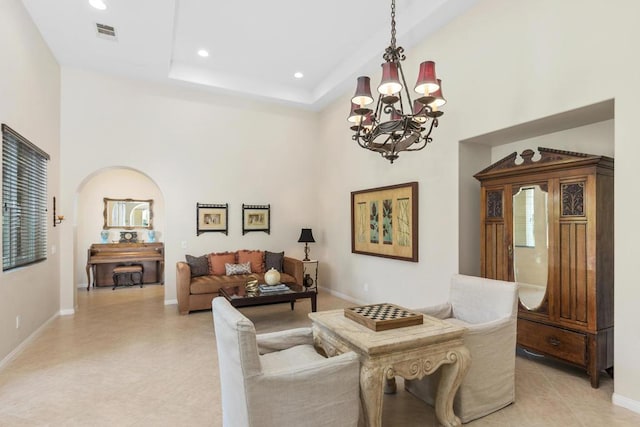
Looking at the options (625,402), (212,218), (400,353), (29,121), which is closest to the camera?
(400,353)

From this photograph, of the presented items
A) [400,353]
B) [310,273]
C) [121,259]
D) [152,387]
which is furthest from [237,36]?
[121,259]

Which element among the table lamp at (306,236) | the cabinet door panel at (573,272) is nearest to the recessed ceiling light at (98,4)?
the table lamp at (306,236)

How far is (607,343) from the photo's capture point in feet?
9.89

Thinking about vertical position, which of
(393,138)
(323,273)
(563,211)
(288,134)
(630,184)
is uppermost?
(288,134)

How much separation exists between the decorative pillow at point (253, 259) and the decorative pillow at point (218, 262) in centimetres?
19

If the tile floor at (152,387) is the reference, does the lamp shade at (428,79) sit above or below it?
above

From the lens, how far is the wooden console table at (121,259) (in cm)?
713

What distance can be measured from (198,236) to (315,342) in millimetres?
4311

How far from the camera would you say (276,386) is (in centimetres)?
184

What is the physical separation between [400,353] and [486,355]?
33.6 inches

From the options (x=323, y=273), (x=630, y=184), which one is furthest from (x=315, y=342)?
(x=323, y=273)

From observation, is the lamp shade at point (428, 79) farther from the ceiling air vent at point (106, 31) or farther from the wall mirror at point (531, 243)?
the ceiling air vent at point (106, 31)

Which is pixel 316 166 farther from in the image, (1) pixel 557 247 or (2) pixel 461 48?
(1) pixel 557 247

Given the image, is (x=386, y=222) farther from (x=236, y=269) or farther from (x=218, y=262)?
(x=218, y=262)
